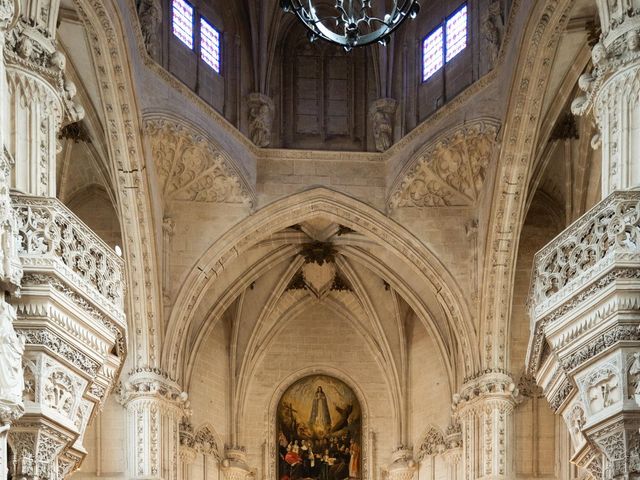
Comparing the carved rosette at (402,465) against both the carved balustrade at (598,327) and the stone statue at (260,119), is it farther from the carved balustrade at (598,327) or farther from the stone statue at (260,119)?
the carved balustrade at (598,327)

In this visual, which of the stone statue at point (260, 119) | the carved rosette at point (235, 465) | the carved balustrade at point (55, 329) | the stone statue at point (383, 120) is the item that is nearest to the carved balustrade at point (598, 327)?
the carved balustrade at point (55, 329)

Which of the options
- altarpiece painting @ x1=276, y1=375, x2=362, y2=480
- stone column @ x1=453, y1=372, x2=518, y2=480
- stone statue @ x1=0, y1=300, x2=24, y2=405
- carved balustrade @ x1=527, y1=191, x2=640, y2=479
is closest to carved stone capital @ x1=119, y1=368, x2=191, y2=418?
stone column @ x1=453, y1=372, x2=518, y2=480

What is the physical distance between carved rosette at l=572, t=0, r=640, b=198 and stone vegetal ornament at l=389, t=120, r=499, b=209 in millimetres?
8503

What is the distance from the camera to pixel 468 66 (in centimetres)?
2453

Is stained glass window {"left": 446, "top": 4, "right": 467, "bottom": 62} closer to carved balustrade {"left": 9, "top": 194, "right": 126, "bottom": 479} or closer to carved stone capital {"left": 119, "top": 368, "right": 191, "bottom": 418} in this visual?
carved stone capital {"left": 119, "top": 368, "right": 191, "bottom": 418}

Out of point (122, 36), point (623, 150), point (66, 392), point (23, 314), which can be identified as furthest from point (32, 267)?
point (122, 36)

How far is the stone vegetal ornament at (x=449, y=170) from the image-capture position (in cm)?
2369

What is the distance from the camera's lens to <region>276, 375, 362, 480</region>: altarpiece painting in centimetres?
2895

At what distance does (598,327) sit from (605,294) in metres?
0.35

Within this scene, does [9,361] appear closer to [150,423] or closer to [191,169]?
[150,423]

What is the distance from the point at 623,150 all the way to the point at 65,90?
562cm

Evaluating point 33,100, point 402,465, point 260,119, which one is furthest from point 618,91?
point 402,465

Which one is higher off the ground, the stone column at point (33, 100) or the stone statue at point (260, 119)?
the stone statue at point (260, 119)

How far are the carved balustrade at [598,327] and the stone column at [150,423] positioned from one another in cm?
989
